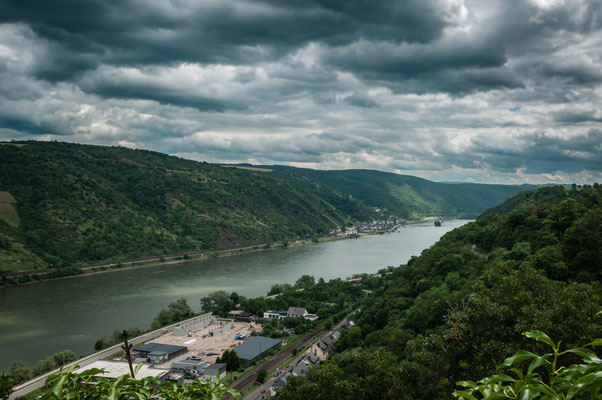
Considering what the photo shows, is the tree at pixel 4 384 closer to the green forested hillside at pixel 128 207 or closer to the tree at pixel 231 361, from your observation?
the tree at pixel 231 361

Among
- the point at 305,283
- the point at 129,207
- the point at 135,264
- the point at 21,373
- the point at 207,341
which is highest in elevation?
the point at 129,207

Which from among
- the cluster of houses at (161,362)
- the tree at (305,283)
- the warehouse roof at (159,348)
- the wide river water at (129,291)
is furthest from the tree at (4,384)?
the tree at (305,283)

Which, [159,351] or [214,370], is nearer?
[214,370]

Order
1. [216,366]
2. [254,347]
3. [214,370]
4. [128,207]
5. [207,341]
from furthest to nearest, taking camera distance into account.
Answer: [128,207]
[207,341]
[254,347]
[216,366]
[214,370]

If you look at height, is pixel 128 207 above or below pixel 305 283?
above

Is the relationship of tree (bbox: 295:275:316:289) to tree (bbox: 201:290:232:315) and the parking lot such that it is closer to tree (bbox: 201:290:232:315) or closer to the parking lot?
tree (bbox: 201:290:232:315)

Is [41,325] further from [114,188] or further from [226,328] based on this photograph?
[114,188]

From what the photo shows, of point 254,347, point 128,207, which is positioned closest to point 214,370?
point 254,347

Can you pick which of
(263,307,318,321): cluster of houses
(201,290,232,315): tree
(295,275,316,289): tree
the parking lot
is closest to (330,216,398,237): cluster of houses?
(295,275,316,289): tree

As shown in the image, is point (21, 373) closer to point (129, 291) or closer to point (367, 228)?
point (129, 291)
